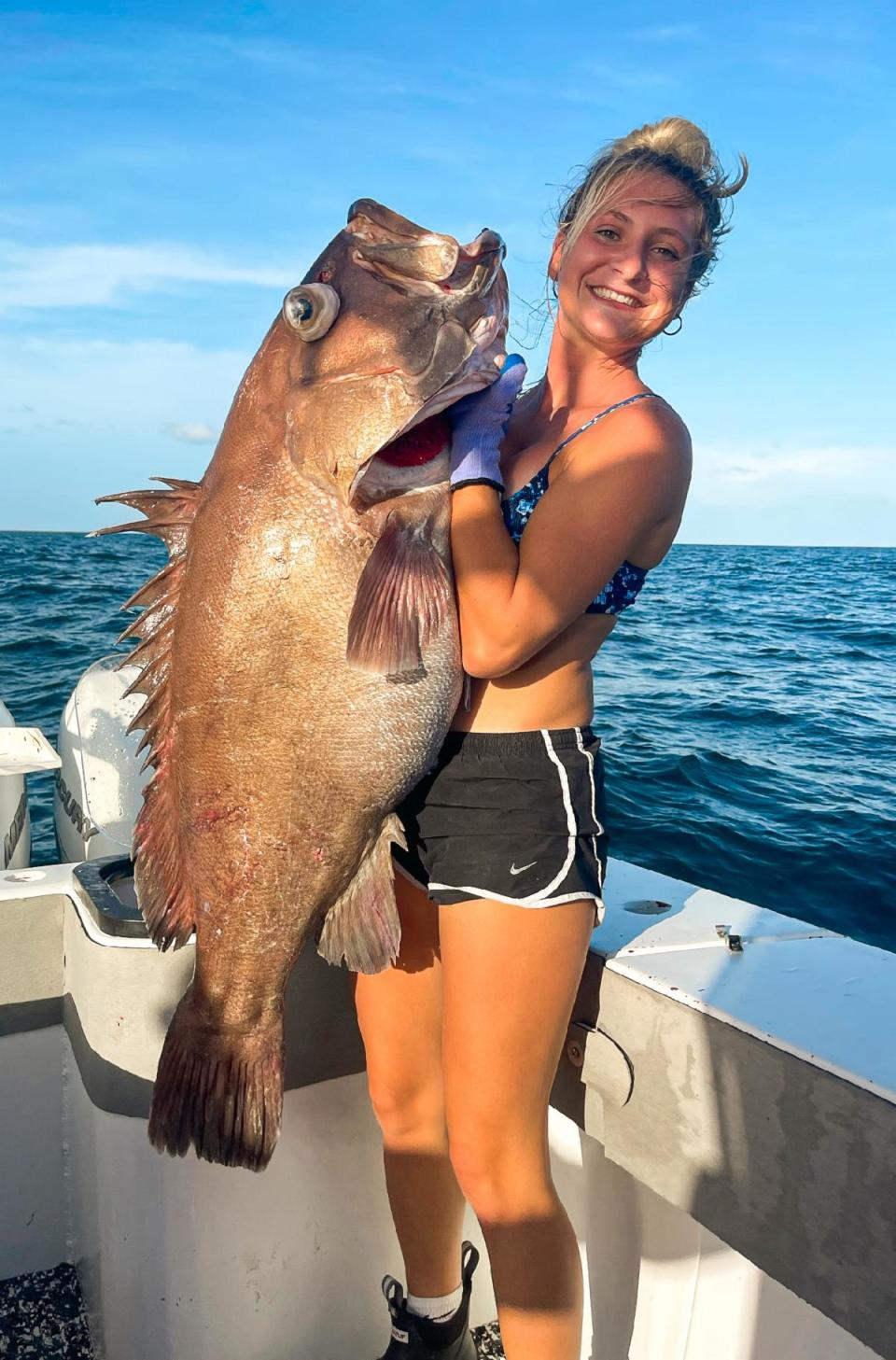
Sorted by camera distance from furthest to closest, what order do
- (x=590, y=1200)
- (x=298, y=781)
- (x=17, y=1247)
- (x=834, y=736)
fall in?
(x=834, y=736)
(x=17, y=1247)
(x=590, y=1200)
(x=298, y=781)

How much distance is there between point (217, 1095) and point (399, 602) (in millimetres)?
1045

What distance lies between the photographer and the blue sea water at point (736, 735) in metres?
6.80

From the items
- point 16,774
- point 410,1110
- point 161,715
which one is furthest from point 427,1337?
point 16,774

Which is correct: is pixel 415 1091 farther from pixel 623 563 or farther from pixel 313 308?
pixel 313 308

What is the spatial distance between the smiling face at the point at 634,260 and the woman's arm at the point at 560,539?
301mm

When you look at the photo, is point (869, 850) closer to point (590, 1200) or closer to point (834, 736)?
point (834, 736)

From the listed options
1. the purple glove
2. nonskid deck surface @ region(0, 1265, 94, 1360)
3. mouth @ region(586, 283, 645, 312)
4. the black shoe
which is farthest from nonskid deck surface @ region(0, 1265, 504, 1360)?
mouth @ region(586, 283, 645, 312)

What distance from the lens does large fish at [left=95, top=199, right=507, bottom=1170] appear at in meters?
1.91

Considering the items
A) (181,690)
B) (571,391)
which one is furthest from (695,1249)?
(571,391)

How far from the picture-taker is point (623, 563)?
6.49 feet

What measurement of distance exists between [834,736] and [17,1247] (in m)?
9.50

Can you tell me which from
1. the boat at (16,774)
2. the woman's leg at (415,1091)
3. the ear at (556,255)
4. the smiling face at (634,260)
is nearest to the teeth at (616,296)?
the smiling face at (634,260)

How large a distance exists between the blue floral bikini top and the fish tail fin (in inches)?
43.2

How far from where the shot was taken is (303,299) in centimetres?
195
